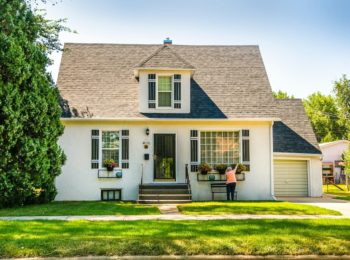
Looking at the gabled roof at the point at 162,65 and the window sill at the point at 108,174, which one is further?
the gabled roof at the point at 162,65

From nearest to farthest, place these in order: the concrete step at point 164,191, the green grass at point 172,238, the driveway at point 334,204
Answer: the green grass at point 172,238 < the driveway at point 334,204 < the concrete step at point 164,191

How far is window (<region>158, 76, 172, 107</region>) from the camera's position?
18609mm

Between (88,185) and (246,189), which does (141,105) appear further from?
(246,189)

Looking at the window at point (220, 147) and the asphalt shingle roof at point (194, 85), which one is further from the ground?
the asphalt shingle roof at point (194, 85)

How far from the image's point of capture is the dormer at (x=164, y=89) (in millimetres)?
18391

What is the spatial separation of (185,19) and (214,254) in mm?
7902

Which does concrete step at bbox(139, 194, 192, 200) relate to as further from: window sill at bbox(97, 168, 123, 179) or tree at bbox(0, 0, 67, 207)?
tree at bbox(0, 0, 67, 207)

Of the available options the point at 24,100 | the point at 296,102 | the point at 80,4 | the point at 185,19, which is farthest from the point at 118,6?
the point at 296,102

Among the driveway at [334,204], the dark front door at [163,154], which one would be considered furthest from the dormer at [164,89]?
the driveway at [334,204]

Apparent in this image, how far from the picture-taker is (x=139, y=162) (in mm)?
18078

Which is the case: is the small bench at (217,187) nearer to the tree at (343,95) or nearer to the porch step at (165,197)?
the porch step at (165,197)

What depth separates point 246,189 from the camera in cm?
1827

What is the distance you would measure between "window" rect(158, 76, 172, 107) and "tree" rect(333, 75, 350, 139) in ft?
152

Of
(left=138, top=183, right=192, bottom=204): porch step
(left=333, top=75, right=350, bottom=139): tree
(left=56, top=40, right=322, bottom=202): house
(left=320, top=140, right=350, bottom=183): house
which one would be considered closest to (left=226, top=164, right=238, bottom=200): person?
(left=56, top=40, right=322, bottom=202): house
